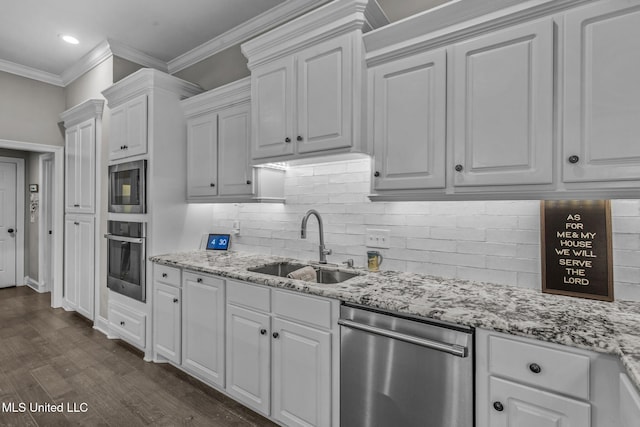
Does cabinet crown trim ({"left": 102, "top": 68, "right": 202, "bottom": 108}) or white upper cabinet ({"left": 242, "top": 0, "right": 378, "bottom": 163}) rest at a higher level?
cabinet crown trim ({"left": 102, "top": 68, "right": 202, "bottom": 108})

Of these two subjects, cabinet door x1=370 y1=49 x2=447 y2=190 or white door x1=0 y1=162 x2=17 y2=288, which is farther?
white door x1=0 y1=162 x2=17 y2=288

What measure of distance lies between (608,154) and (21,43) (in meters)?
5.06

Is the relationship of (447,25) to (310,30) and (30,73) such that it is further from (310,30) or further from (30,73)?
(30,73)

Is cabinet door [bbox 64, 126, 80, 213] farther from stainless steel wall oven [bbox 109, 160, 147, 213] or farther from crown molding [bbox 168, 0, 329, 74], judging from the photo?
crown molding [bbox 168, 0, 329, 74]

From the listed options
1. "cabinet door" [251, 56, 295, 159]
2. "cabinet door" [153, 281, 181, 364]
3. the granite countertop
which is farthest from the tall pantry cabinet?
the granite countertop

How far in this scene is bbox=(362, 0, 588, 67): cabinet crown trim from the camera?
4.84 feet

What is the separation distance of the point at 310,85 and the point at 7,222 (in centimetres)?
611

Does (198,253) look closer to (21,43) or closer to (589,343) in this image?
(589,343)

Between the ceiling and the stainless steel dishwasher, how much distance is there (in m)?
2.67

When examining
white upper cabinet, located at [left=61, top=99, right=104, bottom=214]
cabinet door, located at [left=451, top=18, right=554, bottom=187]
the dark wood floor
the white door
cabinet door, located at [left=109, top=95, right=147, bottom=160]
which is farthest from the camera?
the white door

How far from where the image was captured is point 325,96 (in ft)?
6.59

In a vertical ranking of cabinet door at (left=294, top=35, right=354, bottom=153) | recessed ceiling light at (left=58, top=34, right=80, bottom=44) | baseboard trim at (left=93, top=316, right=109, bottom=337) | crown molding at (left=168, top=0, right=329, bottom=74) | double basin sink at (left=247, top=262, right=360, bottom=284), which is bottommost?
baseboard trim at (left=93, top=316, right=109, bottom=337)

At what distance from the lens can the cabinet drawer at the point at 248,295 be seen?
1987 mm

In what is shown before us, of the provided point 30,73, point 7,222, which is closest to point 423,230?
point 30,73
